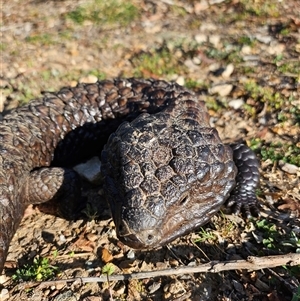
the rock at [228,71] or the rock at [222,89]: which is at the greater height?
the rock at [228,71]

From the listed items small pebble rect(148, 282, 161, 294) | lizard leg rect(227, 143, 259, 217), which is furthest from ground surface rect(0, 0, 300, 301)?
lizard leg rect(227, 143, 259, 217)

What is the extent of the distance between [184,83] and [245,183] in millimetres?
2368

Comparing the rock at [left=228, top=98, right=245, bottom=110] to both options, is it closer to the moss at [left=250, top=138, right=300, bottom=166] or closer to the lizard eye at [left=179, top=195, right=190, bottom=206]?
the moss at [left=250, top=138, right=300, bottom=166]

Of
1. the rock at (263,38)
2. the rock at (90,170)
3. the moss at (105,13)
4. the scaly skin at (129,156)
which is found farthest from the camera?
the moss at (105,13)

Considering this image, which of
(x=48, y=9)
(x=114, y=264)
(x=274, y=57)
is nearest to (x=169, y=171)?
(x=114, y=264)

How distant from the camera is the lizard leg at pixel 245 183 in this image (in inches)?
180

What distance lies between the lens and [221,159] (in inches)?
162

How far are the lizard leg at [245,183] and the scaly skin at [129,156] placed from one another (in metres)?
0.04

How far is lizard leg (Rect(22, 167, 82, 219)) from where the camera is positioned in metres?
4.65

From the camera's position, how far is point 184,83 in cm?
664

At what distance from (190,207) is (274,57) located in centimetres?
371

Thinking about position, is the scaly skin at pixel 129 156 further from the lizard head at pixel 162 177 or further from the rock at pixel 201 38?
the rock at pixel 201 38

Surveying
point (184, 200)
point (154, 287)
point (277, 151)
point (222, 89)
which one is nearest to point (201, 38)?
point (222, 89)

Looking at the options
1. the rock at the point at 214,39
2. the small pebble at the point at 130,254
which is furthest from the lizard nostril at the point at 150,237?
the rock at the point at 214,39
